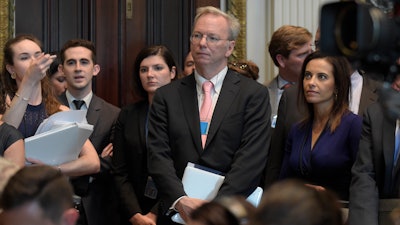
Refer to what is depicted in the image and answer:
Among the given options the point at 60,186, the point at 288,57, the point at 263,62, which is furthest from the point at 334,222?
the point at 263,62

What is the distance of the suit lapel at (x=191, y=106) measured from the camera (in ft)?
14.0

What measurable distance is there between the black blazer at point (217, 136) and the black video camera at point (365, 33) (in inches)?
89.4

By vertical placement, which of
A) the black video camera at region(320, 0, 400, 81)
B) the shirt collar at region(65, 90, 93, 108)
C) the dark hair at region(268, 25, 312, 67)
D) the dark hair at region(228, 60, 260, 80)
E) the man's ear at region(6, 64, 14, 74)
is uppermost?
the black video camera at region(320, 0, 400, 81)

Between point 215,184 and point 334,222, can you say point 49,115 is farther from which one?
point 334,222

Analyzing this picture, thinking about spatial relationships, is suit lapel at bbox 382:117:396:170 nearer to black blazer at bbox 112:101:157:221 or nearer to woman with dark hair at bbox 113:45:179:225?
woman with dark hair at bbox 113:45:179:225

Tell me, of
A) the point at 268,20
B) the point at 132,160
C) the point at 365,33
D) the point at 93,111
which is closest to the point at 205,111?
the point at 132,160

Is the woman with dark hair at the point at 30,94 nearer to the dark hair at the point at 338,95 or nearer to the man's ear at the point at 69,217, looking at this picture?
the dark hair at the point at 338,95

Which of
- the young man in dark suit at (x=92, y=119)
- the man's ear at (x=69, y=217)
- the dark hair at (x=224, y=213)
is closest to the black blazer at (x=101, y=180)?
the young man in dark suit at (x=92, y=119)

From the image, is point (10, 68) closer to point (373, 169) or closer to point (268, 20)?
point (373, 169)

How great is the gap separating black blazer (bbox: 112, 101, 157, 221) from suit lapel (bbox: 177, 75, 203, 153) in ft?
1.99

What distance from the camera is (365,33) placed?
69.7 inches

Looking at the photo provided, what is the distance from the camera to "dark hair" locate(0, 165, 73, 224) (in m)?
2.70

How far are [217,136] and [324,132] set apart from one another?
0.54 m

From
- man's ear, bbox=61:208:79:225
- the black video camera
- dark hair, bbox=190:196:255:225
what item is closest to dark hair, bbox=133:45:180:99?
man's ear, bbox=61:208:79:225
